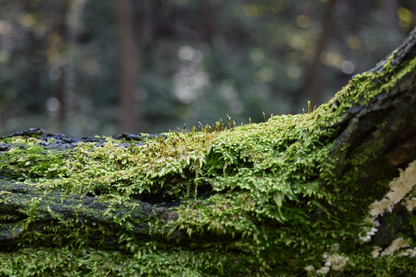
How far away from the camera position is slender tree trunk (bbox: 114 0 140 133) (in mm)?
9758

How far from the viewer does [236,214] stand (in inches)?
55.1

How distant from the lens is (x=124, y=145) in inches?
77.5

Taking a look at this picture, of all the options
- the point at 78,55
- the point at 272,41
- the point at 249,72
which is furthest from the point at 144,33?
the point at 272,41

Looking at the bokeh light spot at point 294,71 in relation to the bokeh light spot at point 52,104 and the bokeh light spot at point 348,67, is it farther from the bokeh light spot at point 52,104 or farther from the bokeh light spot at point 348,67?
the bokeh light spot at point 52,104

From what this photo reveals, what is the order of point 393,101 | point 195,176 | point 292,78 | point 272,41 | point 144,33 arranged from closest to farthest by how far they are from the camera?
point 393,101 → point 195,176 → point 144,33 → point 292,78 → point 272,41

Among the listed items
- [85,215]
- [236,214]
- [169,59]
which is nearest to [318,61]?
[169,59]

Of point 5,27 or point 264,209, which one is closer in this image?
point 264,209

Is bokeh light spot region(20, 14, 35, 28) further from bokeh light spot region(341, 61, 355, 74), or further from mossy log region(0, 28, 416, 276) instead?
bokeh light spot region(341, 61, 355, 74)

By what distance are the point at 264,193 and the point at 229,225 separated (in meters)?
0.23

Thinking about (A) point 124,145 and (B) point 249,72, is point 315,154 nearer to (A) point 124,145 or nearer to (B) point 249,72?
(A) point 124,145

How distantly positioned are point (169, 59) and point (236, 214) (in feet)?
43.7

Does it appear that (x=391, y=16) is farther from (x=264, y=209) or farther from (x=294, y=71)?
(x=264, y=209)

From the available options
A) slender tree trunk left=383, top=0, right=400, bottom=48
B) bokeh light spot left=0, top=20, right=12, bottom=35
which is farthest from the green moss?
slender tree trunk left=383, top=0, right=400, bottom=48

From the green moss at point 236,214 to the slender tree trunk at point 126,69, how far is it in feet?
27.5
